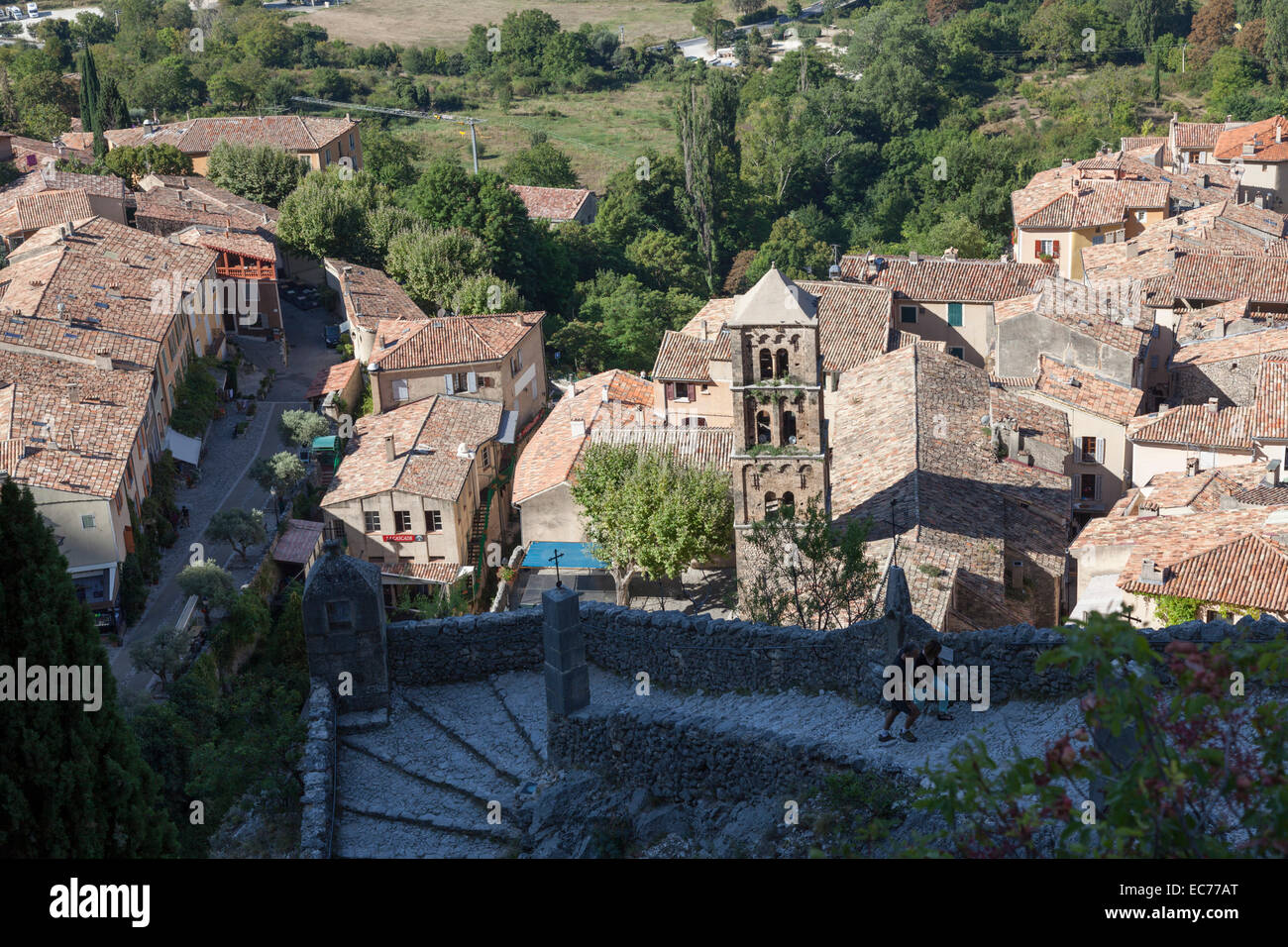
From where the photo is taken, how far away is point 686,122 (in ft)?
260

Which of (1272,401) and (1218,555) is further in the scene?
(1272,401)

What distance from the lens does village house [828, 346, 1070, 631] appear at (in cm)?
2961

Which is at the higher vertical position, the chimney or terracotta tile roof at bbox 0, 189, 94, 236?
terracotta tile roof at bbox 0, 189, 94, 236

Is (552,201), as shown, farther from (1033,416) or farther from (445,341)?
(1033,416)

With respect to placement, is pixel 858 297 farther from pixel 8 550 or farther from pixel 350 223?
pixel 8 550

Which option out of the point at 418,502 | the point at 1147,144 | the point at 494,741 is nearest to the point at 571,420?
the point at 418,502

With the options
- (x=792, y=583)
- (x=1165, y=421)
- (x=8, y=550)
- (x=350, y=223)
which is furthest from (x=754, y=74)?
(x=8, y=550)

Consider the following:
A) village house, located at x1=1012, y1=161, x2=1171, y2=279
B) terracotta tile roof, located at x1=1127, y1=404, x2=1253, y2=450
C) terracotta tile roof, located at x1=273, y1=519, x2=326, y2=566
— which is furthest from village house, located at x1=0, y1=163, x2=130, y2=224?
terracotta tile roof, located at x1=1127, y1=404, x2=1253, y2=450

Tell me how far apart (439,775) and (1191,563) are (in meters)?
16.9

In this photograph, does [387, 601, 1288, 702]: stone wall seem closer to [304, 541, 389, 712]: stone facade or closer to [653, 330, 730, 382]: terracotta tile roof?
[304, 541, 389, 712]: stone facade

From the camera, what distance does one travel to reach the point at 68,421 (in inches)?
1483

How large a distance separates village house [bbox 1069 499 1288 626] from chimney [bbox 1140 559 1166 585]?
0.02 metres
